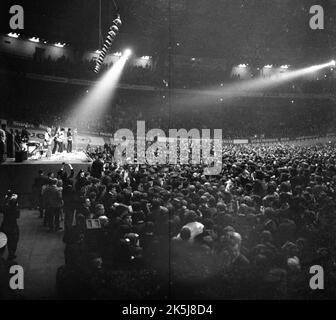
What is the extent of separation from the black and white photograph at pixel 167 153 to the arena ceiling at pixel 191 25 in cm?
17

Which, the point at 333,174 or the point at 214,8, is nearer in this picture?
the point at 333,174

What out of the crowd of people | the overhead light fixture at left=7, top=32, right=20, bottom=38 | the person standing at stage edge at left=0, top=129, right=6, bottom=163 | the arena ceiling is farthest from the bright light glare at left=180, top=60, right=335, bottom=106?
the crowd of people

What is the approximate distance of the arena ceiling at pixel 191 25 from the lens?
1022 inches

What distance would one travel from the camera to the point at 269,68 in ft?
142

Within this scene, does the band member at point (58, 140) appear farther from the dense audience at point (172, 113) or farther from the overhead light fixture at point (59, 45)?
the overhead light fixture at point (59, 45)

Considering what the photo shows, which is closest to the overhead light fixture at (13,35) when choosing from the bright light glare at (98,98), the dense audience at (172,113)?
the dense audience at (172,113)

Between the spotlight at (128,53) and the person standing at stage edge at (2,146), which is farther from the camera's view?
the spotlight at (128,53)

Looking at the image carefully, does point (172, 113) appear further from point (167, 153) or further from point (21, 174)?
point (21, 174)

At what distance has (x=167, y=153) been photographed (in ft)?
63.3

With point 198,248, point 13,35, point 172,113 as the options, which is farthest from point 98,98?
point 198,248

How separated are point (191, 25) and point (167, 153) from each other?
1666 centimetres

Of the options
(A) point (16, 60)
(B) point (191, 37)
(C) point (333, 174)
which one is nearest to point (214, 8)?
(B) point (191, 37)

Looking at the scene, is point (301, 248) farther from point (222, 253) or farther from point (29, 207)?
point (29, 207)

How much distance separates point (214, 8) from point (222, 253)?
2551 cm
